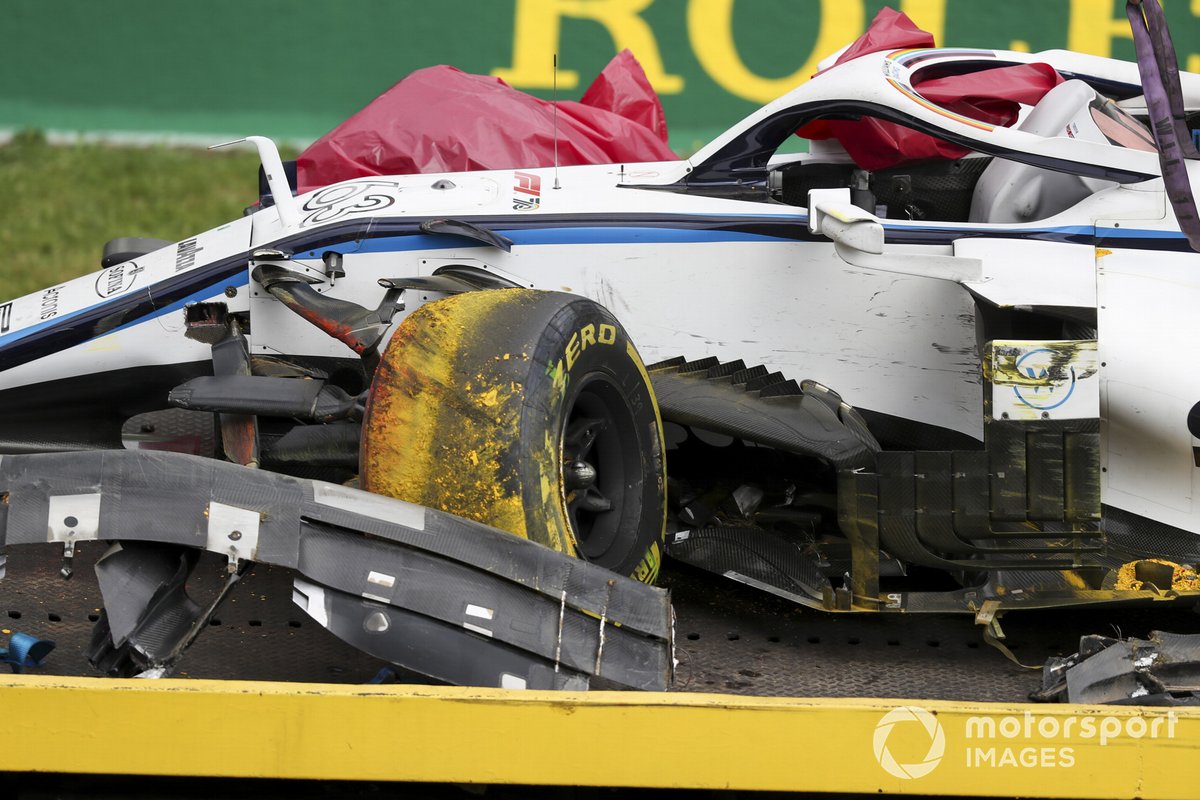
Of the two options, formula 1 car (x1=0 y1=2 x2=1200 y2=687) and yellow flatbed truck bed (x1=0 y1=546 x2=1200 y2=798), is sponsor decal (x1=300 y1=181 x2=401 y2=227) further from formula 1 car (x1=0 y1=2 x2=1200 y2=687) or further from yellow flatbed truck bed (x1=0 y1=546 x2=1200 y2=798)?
yellow flatbed truck bed (x1=0 y1=546 x2=1200 y2=798)

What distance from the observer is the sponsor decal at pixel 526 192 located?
365 cm

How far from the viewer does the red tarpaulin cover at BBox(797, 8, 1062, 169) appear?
12.8 feet

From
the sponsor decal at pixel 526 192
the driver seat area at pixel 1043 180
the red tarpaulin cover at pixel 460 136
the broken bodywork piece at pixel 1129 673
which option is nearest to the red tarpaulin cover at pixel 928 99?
the driver seat area at pixel 1043 180

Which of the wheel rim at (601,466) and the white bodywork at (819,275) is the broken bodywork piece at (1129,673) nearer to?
the white bodywork at (819,275)

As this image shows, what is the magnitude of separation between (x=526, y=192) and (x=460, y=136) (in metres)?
1.27

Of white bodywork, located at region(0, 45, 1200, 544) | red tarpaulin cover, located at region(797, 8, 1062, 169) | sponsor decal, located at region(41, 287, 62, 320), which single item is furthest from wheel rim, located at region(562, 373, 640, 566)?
sponsor decal, located at region(41, 287, 62, 320)

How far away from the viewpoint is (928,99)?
3844 mm

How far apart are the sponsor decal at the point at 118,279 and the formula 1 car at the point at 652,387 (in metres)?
0.01

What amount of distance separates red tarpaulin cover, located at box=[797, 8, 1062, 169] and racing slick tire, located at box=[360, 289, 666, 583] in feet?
3.94

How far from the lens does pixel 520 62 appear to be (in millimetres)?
8086

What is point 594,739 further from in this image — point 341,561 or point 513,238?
point 513,238

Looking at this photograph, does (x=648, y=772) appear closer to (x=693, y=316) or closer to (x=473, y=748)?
(x=473, y=748)

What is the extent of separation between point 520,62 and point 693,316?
4930mm

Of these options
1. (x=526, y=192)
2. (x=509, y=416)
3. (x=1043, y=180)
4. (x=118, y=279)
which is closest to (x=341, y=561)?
(x=509, y=416)
